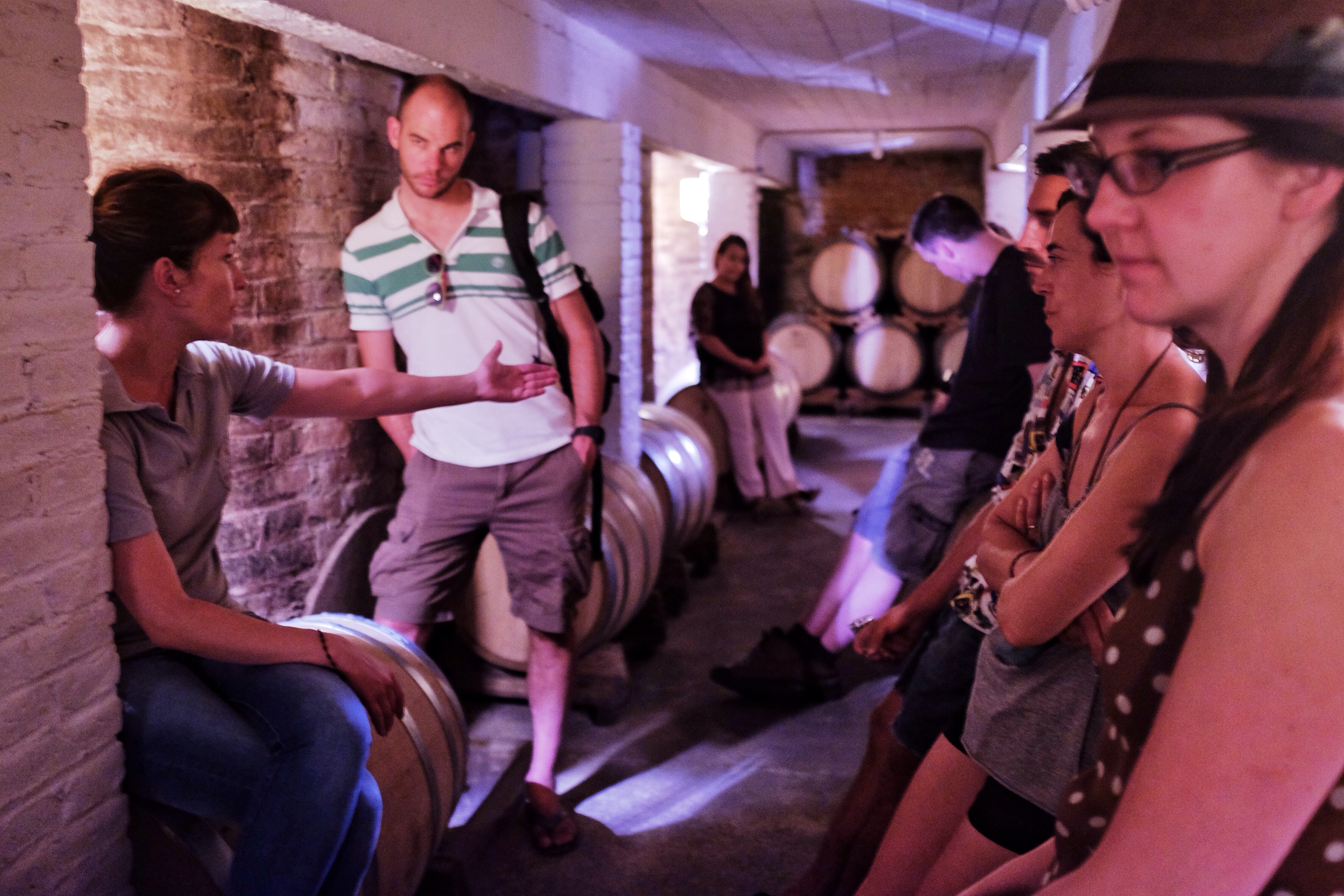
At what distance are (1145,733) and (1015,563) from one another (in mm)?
769

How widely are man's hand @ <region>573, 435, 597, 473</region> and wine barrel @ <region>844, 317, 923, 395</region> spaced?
21.9 ft

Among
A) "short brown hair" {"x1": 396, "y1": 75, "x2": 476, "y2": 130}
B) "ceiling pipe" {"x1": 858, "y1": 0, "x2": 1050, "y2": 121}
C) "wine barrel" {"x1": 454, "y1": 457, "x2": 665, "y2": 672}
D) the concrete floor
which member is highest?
"ceiling pipe" {"x1": 858, "y1": 0, "x2": 1050, "y2": 121}

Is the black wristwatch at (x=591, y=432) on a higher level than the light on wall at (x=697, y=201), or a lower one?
lower

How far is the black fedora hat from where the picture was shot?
0.66m

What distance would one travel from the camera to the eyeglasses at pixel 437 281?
2.74m

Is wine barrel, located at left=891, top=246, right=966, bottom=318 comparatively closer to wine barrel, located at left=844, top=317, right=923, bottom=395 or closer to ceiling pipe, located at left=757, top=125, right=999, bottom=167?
wine barrel, located at left=844, top=317, right=923, bottom=395

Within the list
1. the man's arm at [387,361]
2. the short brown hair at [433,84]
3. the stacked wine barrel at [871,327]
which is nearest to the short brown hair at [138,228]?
the man's arm at [387,361]

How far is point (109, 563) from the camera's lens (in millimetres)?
1615

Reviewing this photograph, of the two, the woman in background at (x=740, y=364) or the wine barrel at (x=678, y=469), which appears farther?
the woman in background at (x=740, y=364)

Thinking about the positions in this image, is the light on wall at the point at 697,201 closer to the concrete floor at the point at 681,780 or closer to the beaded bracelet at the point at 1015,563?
the concrete floor at the point at 681,780

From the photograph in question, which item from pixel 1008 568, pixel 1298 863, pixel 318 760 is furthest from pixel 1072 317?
pixel 318 760

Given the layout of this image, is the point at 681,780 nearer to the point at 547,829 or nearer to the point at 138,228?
the point at 547,829

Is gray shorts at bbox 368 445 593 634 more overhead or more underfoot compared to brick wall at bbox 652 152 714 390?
more underfoot

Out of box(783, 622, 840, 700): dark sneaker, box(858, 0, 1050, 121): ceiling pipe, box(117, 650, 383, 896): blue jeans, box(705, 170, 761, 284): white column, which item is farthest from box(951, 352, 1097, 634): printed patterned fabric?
box(705, 170, 761, 284): white column
